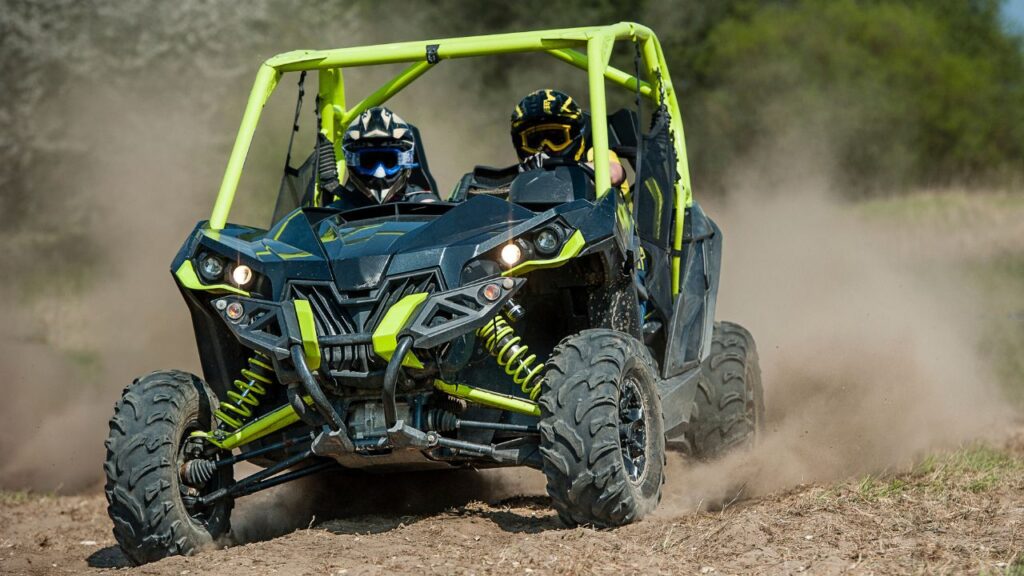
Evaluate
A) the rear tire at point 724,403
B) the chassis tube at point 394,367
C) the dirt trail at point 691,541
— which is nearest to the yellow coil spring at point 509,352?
the chassis tube at point 394,367

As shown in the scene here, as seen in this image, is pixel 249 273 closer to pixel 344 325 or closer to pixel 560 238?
pixel 344 325

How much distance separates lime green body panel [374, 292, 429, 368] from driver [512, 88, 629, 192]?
241cm

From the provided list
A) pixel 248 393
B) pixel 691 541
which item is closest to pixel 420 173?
pixel 248 393

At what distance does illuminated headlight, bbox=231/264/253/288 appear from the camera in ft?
23.7

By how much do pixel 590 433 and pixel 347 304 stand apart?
3.99 feet

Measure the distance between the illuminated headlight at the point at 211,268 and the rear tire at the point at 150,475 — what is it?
1.73 feet

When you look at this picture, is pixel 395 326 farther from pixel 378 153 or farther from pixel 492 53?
pixel 378 153

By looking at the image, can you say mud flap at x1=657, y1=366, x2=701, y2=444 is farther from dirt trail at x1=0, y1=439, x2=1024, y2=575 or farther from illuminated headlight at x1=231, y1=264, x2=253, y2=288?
illuminated headlight at x1=231, y1=264, x2=253, y2=288

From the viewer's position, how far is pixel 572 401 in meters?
6.79

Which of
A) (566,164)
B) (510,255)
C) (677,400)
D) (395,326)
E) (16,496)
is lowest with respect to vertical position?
(16,496)

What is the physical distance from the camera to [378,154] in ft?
28.9

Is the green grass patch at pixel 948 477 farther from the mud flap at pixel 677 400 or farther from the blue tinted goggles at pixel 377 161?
the blue tinted goggles at pixel 377 161

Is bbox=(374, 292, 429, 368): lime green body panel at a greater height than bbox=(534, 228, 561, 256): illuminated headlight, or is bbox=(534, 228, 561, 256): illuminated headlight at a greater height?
bbox=(534, 228, 561, 256): illuminated headlight

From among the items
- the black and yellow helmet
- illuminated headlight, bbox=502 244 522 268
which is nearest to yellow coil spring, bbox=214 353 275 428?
illuminated headlight, bbox=502 244 522 268
